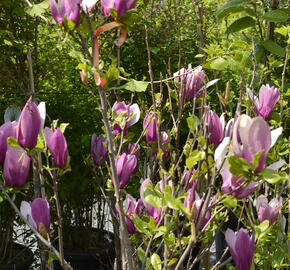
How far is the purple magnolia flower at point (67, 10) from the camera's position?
1.12 meters

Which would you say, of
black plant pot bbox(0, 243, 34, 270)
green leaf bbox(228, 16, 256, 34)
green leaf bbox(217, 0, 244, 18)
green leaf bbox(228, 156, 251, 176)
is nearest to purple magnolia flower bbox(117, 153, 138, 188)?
green leaf bbox(228, 156, 251, 176)

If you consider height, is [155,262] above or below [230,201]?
below

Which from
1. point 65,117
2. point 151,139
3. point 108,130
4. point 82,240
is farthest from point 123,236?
point 82,240

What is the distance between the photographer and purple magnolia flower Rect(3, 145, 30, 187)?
1.28 meters

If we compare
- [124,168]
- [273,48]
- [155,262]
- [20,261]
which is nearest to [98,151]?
[124,168]

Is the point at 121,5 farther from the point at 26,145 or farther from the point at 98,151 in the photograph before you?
the point at 98,151

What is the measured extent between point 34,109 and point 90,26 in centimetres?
24

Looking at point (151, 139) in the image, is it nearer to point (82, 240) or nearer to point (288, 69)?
point (288, 69)

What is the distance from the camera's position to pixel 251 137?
984mm

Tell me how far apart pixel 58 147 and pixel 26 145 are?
0.26 feet

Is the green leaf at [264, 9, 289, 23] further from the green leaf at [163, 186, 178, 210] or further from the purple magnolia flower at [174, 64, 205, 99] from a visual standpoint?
the green leaf at [163, 186, 178, 210]

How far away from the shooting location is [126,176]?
1.49 metres

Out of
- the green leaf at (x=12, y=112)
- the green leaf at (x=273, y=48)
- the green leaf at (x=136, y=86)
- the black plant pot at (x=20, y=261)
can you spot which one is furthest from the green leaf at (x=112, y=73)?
the black plant pot at (x=20, y=261)

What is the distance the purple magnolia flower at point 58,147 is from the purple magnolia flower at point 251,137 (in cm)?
44
